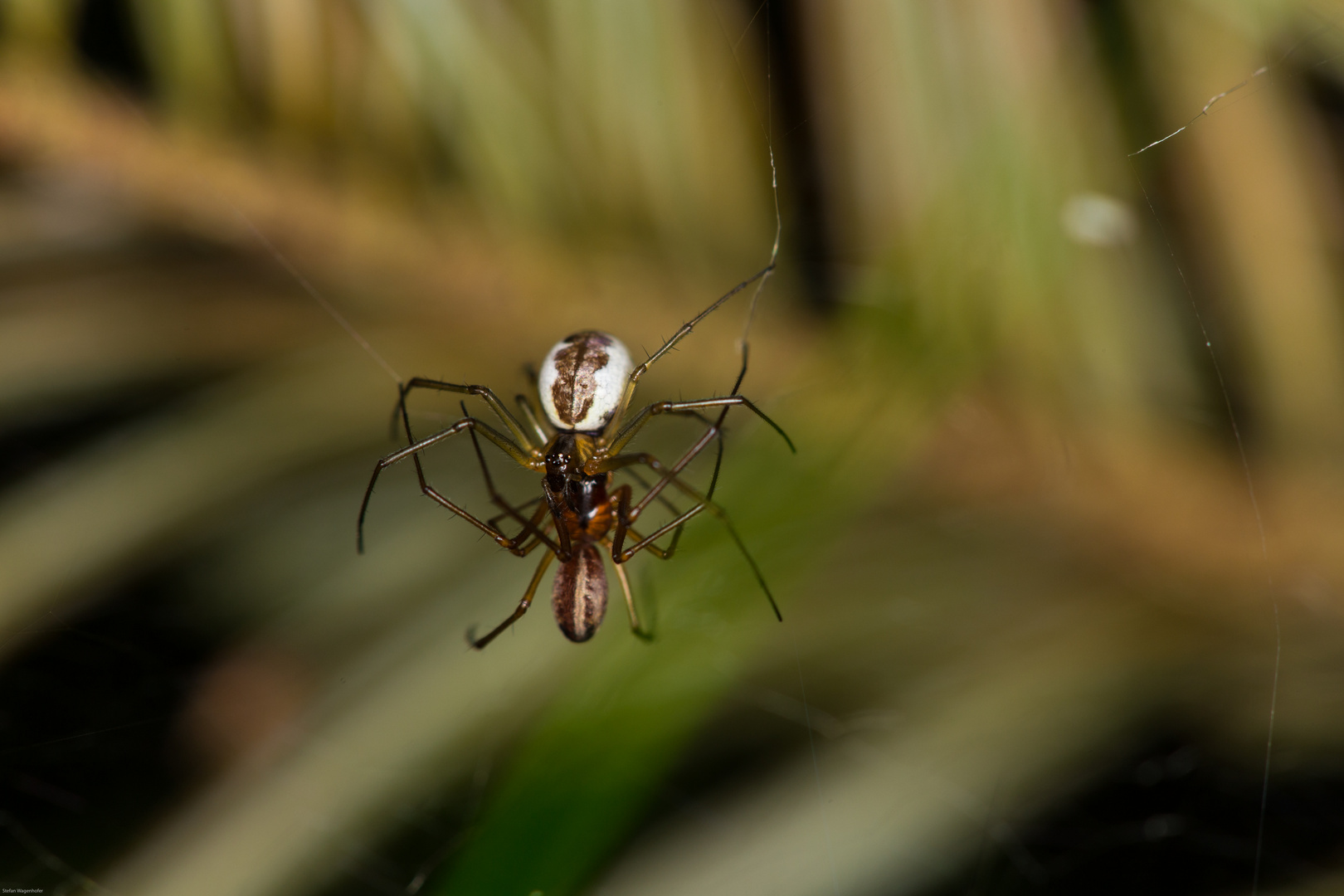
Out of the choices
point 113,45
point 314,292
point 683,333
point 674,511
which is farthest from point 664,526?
point 113,45

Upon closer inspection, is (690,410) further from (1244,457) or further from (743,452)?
(1244,457)

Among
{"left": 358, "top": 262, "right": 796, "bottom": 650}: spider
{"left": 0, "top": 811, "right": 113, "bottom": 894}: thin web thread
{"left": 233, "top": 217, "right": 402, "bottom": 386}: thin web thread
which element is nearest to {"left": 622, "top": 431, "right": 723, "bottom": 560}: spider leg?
{"left": 358, "top": 262, "right": 796, "bottom": 650}: spider

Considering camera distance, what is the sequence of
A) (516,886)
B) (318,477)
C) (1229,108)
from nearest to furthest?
(516,886) < (1229,108) < (318,477)

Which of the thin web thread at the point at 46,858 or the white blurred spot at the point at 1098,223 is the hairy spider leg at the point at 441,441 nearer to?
the thin web thread at the point at 46,858

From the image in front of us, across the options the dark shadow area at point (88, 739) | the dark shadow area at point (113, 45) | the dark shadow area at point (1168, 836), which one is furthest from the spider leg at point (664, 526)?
the dark shadow area at point (113, 45)

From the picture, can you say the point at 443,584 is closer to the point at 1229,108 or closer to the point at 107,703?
the point at 107,703

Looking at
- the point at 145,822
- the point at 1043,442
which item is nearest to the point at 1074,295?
the point at 1043,442

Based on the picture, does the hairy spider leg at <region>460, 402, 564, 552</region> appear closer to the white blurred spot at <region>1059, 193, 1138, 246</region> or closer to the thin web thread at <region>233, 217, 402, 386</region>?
the thin web thread at <region>233, 217, 402, 386</region>
